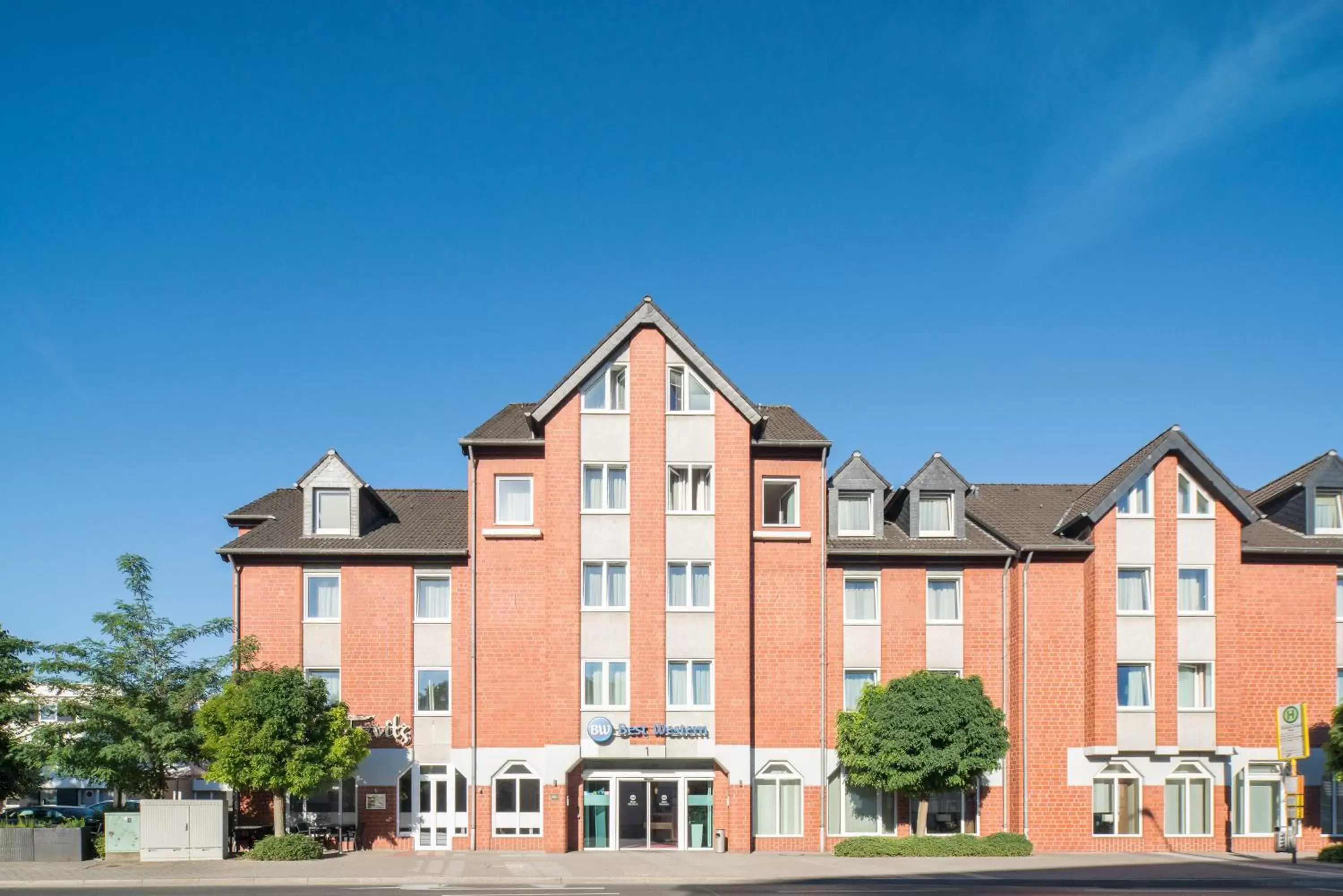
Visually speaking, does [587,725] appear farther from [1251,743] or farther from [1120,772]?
[1251,743]

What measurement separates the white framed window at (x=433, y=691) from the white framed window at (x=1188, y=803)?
25.3 m

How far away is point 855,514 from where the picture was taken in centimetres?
4659

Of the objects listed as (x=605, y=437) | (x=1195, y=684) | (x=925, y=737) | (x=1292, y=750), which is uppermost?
(x=605, y=437)

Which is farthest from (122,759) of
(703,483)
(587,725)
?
(703,483)

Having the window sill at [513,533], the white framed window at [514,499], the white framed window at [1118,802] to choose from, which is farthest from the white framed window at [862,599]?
the white framed window at [514,499]

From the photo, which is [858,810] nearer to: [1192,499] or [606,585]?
[606,585]

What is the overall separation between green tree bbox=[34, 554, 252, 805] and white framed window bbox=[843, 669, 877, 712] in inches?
801

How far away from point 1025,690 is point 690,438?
14608 mm

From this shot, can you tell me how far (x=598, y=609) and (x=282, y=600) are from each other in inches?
438

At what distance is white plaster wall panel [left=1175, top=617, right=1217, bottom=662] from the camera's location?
4425cm

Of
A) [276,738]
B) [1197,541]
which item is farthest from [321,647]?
[1197,541]

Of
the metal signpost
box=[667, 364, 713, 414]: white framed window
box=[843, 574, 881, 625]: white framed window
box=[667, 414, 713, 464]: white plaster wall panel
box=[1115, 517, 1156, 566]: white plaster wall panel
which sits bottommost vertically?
the metal signpost

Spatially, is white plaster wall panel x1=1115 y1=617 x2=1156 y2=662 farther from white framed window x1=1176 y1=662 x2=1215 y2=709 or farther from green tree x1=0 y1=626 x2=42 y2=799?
green tree x1=0 y1=626 x2=42 y2=799

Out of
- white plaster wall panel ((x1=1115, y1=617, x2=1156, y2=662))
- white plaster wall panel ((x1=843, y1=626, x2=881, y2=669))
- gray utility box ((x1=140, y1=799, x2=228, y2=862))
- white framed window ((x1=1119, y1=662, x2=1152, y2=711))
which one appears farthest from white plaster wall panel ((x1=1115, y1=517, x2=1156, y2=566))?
gray utility box ((x1=140, y1=799, x2=228, y2=862))
